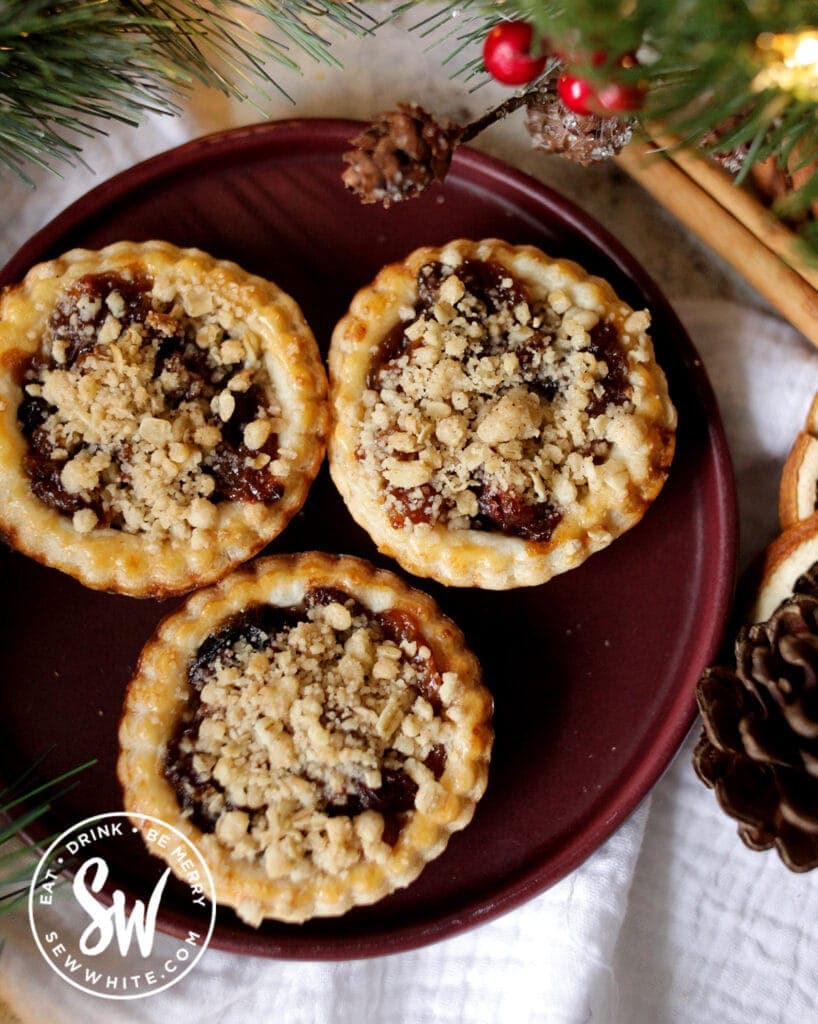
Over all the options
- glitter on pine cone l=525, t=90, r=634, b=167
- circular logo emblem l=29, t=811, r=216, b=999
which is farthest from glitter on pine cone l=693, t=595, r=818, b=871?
circular logo emblem l=29, t=811, r=216, b=999

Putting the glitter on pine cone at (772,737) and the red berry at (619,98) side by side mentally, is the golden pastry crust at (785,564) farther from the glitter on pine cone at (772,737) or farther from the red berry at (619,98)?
the red berry at (619,98)

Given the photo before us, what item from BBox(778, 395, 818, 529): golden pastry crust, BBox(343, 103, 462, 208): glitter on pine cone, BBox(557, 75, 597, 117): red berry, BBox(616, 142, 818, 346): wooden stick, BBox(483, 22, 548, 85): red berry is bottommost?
BBox(778, 395, 818, 529): golden pastry crust

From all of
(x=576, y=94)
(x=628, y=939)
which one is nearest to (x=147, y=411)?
(x=576, y=94)

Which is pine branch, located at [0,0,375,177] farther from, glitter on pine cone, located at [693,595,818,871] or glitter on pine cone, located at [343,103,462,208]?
glitter on pine cone, located at [693,595,818,871]

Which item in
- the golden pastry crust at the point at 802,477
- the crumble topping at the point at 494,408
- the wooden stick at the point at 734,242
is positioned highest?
the wooden stick at the point at 734,242

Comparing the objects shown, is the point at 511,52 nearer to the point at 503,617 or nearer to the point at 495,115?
the point at 495,115

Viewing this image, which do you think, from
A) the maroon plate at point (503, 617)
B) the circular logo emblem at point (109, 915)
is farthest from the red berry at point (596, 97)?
the circular logo emblem at point (109, 915)

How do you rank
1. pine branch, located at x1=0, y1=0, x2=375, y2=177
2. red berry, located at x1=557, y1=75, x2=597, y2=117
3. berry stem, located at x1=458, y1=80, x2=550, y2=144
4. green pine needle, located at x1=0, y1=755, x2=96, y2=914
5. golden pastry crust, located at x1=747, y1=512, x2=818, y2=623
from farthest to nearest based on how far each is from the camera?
1. green pine needle, located at x1=0, y1=755, x2=96, y2=914
2. golden pastry crust, located at x1=747, y1=512, x2=818, y2=623
3. berry stem, located at x1=458, y1=80, x2=550, y2=144
4. red berry, located at x1=557, y1=75, x2=597, y2=117
5. pine branch, located at x1=0, y1=0, x2=375, y2=177

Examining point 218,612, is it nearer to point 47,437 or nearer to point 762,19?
point 47,437
